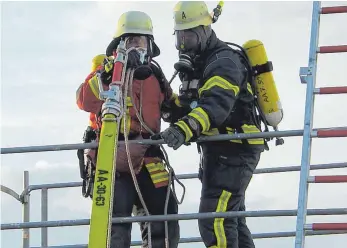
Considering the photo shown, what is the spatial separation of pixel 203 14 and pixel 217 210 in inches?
56.6

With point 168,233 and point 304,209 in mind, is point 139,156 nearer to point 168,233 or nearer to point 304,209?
point 168,233

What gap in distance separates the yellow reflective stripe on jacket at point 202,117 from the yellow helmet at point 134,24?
2.95ft

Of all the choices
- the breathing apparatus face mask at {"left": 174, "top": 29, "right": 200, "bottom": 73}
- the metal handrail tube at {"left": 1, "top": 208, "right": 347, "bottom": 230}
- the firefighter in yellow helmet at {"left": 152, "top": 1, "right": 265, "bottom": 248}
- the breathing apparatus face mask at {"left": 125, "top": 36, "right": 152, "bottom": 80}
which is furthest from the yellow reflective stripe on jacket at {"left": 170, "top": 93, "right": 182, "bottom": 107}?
the metal handrail tube at {"left": 1, "top": 208, "right": 347, "bottom": 230}

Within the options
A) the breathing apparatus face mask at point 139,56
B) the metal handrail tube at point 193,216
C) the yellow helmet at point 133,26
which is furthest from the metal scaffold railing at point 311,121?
the yellow helmet at point 133,26

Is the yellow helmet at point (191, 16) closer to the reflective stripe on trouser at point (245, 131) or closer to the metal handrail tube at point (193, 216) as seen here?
the reflective stripe on trouser at point (245, 131)

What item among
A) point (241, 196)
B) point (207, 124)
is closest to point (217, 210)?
point (241, 196)

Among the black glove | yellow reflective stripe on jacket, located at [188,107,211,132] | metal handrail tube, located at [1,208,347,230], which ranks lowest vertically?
metal handrail tube, located at [1,208,347,230]

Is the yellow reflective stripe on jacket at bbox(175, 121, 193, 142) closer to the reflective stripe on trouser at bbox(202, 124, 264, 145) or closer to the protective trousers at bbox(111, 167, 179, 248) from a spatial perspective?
the reflective stripe on trouser at bbox(202, 124, 264, 145)

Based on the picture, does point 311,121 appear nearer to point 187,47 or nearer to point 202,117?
point 202,117

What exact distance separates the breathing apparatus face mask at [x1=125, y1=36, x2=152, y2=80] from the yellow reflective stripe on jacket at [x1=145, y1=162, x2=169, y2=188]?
2.17 ft

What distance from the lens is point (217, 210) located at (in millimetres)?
6648

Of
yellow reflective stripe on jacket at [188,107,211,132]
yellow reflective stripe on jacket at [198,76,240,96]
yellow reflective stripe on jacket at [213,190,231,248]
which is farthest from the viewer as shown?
yellow reflective stripe on jacket at [213,190,231,248]

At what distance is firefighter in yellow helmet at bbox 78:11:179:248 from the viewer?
6758 mm

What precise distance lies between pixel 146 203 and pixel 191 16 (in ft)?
4.62
